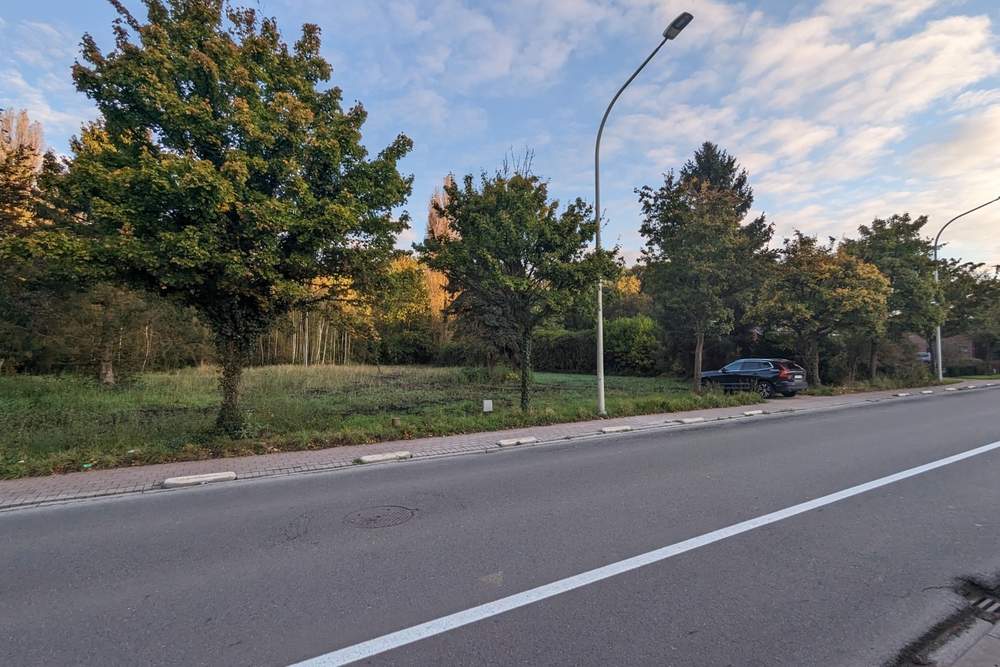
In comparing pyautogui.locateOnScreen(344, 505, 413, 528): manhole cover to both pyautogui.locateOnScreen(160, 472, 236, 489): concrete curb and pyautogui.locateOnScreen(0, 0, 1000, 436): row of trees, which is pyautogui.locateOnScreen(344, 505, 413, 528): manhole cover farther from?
pyautogui.locateOnScreen(0, 0, 1000, 436): row of trees

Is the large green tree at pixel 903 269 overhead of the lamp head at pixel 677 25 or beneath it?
beneath

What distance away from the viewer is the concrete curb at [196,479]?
22.6ft

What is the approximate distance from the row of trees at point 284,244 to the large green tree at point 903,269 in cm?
10

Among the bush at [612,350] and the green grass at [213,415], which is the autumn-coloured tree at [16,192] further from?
the bush at [612,350]

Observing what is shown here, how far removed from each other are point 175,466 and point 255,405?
5.30 meters

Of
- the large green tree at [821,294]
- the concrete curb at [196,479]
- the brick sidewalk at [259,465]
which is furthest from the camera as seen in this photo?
the large green tree at [821,294]

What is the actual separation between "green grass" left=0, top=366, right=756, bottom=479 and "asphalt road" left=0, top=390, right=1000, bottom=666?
7.56 ft

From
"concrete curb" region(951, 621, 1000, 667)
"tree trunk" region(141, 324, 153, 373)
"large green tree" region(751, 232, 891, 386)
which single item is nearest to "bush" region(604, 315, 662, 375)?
"large green tree" region(751, 232, 891, 386)

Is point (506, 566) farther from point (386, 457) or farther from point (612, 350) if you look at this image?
point (612, 350)

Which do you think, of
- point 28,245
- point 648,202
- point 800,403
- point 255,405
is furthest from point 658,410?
point 28,245

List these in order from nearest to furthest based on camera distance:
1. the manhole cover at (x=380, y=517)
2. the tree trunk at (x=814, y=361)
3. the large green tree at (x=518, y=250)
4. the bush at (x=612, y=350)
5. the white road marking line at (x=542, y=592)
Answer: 1. the white road marking line at (x=542, y=592)
2. the manhole cover at (x=380, y=517)
3. the large green tree at (x=518, y=250)
4. the tree trunk at (x=814, y=361)
5. the bush at (x=612, y=350)

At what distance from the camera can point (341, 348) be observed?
1558 inches

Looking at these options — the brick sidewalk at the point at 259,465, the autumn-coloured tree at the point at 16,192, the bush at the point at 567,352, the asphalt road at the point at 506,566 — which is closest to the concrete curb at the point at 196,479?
the brick sidewalk at the point at 259,465

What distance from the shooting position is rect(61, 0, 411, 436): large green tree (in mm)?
7844
